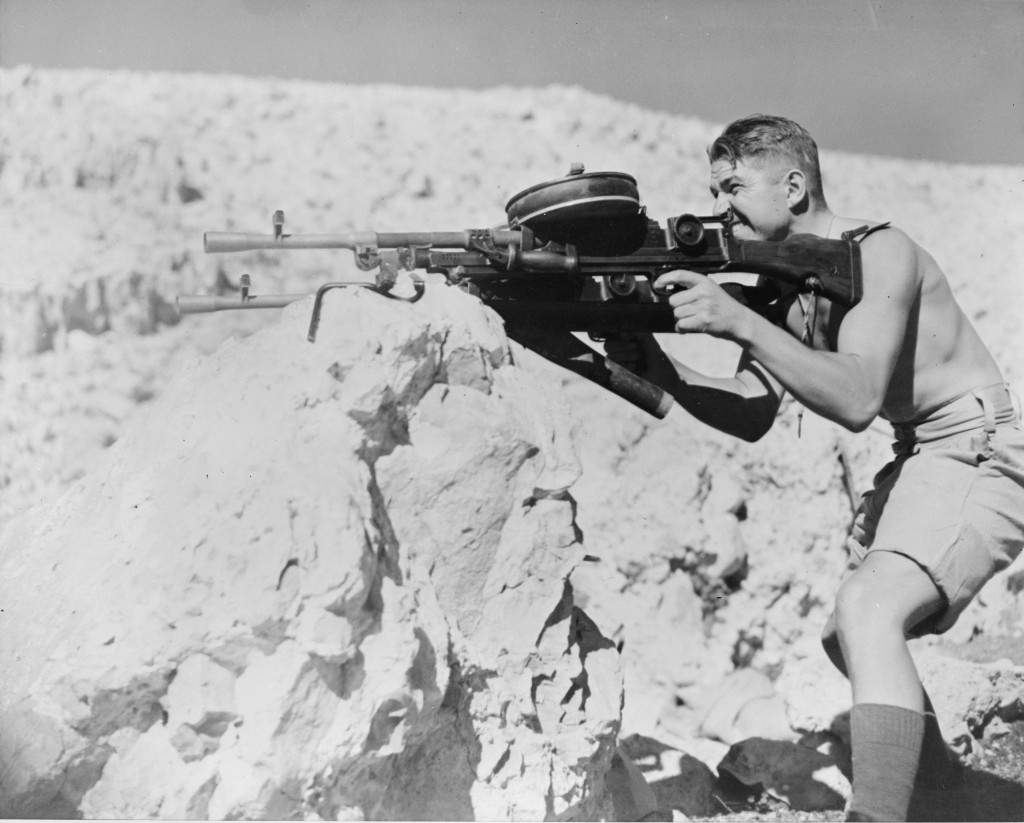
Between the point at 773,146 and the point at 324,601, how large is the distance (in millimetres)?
1933

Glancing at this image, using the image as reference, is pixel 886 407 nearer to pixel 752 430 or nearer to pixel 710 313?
pixel 752 430

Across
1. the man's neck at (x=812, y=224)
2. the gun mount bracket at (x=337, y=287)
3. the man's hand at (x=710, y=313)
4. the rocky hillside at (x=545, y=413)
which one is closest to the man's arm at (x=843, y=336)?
the man's hand at (x=710, y=313)

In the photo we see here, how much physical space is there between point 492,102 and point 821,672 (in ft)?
18.5

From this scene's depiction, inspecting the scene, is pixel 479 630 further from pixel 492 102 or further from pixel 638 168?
pixel 492 102

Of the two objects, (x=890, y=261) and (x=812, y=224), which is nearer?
(x=890, y=261)

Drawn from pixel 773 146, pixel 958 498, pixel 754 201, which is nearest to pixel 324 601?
pixel 958 498

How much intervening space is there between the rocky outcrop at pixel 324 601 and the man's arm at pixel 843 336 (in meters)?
Result: 0.50

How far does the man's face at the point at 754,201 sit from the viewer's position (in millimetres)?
3002

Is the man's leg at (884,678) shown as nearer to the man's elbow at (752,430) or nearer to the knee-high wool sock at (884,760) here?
the knee-high wool sock at (884,760)

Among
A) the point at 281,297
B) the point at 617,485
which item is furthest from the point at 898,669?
the point at 617,485

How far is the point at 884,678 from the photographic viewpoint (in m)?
2.31

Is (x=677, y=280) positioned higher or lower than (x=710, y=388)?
higher

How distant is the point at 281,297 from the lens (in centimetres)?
268

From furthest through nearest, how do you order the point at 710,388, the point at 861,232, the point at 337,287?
the point at 710,388
the point at 861,232
the point at 337,287
